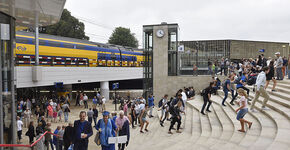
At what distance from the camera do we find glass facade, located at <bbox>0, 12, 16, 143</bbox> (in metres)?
4.58

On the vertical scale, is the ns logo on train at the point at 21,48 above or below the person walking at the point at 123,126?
above

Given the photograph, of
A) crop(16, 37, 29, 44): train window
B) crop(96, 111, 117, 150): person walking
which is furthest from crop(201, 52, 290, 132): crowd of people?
crop(16, 37, 29, 44): train window

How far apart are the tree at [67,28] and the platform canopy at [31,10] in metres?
31.8

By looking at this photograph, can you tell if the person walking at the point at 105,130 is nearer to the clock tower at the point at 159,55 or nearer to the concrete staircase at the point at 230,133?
the concrete staircase at the point at 230,133

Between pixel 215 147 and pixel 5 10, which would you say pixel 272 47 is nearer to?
pixel 215 147

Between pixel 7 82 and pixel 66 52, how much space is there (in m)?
15.3

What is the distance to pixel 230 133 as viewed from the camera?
6.45m

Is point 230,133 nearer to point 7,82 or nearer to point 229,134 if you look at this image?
point 229,134

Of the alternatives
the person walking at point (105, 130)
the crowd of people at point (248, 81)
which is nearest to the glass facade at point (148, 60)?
the crowd of people at point (248, 81)

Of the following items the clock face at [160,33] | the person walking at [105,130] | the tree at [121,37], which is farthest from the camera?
the tree at [121,37]

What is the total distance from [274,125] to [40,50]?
56.0ft

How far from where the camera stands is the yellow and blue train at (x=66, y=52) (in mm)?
15914

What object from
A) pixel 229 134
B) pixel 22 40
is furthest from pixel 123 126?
pixel 22 40

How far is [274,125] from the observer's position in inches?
235
